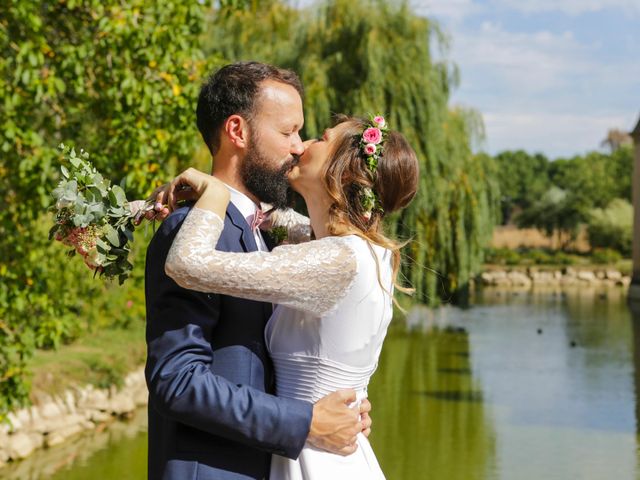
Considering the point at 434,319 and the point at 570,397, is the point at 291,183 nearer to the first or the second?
the point at 570,397

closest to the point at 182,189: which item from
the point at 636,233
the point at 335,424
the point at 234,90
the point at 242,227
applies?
the point at 242,227

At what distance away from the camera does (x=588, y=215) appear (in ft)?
145

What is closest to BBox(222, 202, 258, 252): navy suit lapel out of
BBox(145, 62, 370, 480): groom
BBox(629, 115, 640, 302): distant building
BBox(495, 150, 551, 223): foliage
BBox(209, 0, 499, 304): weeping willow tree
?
BBox(145, 62, 370, 480): groom

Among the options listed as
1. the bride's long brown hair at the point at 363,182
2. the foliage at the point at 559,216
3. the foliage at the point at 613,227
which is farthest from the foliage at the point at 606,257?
the bride's long brown hair at the point at 363,182

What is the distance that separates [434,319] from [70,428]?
37.6 feet

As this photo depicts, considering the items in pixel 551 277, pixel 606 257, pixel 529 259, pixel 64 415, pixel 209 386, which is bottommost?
pixel 551 277

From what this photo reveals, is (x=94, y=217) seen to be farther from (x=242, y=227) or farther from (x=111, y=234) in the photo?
(x=242, y=227)

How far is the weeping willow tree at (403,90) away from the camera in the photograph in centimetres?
1272

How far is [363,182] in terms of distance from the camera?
1887 mm

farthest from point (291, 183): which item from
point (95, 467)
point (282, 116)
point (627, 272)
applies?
point (627, 272)

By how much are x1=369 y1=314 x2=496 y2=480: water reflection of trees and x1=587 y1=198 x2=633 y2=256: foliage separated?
27.1 m

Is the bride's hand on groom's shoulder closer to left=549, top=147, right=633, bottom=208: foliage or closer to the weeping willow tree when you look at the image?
the weeping willow tree

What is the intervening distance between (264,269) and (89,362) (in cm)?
842

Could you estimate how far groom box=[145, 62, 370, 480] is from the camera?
162 cm
